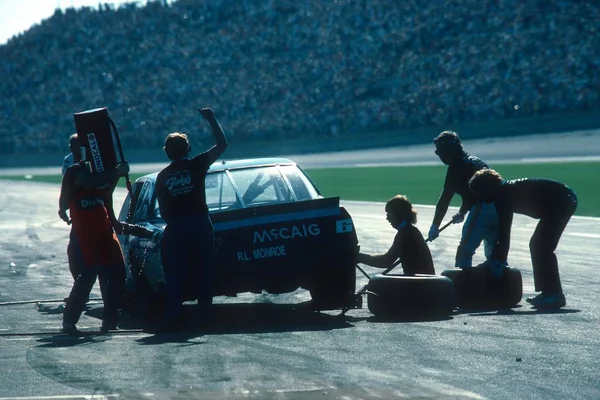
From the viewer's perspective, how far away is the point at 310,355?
8344 mm

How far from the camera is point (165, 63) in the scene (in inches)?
2566

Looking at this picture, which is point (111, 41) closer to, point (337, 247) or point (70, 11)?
point (70, 11)

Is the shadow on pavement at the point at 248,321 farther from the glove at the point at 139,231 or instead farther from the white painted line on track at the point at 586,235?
the white painted line on track at the point at 586,235

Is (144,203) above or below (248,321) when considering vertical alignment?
above

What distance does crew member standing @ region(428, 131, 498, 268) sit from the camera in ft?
36.1

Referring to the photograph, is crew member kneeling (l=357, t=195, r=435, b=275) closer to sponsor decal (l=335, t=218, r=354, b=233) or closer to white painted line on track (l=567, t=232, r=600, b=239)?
sponsor decal (l=335, t=218, r=354, b=233)

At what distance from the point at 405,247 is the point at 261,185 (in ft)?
4.74

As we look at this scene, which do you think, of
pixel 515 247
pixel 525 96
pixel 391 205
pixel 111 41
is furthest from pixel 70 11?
pixel 391 205

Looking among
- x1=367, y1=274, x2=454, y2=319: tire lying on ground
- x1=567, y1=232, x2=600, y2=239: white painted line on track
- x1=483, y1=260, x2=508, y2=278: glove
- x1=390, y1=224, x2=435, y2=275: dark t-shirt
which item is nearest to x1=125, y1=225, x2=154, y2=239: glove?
x1=367, y1=274, x2=454, y2=319: tire lying on ground

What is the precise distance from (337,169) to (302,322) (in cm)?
2937

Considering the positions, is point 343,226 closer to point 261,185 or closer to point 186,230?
point 261,185

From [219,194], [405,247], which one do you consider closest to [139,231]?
[219,194]

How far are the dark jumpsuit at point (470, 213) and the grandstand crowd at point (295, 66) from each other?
28.9 m

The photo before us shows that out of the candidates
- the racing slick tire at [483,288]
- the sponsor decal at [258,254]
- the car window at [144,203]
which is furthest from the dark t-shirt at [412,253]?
the car window at [144,203]
